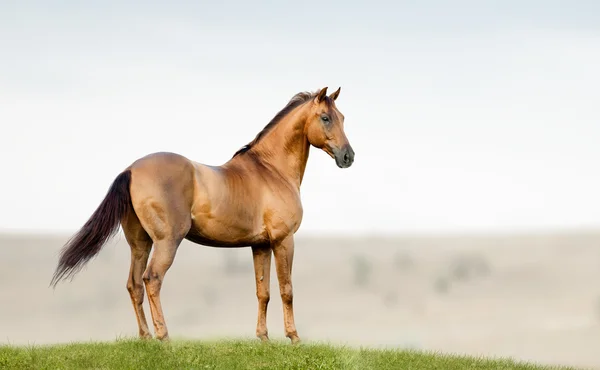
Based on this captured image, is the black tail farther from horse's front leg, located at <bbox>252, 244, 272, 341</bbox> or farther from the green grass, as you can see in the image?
horse's front leg, located at <bbox>252, 244, 272, 341</bbox>

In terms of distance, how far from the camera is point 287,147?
13.6 metres

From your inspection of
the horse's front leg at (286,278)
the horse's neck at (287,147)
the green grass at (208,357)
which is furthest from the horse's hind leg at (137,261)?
the horse's neck at (287,147)

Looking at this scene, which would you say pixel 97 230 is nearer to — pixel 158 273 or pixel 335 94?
pixel 158 273

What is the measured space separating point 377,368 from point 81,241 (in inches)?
166

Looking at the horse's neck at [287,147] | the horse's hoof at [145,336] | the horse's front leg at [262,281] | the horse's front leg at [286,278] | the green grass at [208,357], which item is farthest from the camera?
the horse's neck at [287,147]

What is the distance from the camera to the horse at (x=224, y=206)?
12.1 meters

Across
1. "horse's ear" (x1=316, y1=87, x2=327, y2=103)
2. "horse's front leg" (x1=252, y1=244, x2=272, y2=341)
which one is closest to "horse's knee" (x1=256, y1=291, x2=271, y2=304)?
"horse's front leg" (x1=252, y1=244, x2=272, y2=341)

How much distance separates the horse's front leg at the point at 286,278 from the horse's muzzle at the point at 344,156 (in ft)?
4.15

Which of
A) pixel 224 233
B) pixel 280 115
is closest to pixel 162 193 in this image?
pixel 224 233

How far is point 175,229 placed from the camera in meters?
12.1

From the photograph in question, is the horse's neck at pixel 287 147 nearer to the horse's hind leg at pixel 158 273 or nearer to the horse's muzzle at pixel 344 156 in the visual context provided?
the horse's muzzle at pixel 344 156

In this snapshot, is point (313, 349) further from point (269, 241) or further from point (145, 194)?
point (145, 194)

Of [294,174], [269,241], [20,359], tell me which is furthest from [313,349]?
[20,359]

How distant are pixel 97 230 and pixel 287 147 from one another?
3.04 m
